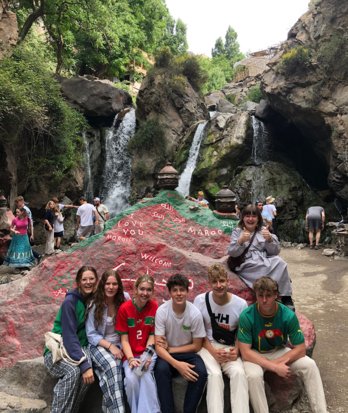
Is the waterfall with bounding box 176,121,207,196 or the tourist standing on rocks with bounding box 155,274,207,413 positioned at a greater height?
the waterfall with bounding box 176,121,207,196

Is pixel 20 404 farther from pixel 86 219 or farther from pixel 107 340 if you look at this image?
pixel 86 219

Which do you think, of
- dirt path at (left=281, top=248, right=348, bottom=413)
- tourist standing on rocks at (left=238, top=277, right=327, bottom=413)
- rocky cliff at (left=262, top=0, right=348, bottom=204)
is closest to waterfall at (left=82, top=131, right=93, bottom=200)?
rocky cliff at (left=262, top=0, right=348, bottom=204)

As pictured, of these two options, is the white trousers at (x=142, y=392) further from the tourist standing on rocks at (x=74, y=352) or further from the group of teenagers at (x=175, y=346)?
the tourist standing on rocks at (x=74, y=352)

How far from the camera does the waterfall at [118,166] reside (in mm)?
17013

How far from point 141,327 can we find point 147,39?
2502cm

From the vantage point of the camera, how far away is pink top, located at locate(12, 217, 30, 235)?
A: 27.0 ft

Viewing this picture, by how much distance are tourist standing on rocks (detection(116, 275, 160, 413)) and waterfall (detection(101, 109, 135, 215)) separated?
1348 cm

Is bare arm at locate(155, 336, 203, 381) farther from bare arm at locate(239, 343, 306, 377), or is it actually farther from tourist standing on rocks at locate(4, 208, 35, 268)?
tourist standing on rocks at locate(4, 208, 35, 268)

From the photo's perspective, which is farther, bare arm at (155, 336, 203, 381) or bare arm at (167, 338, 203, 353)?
bare arm at (167, 338, 203, 353)

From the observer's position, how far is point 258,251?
149 inches

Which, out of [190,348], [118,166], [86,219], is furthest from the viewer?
[118,166]

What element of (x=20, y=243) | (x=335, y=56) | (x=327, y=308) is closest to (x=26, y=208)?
(x=20, y=243)

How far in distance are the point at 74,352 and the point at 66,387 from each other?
0.82ft

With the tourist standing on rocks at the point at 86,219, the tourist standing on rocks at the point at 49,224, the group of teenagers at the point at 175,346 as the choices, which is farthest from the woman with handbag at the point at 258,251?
the tourist standing on rocks at the point at 49,224
